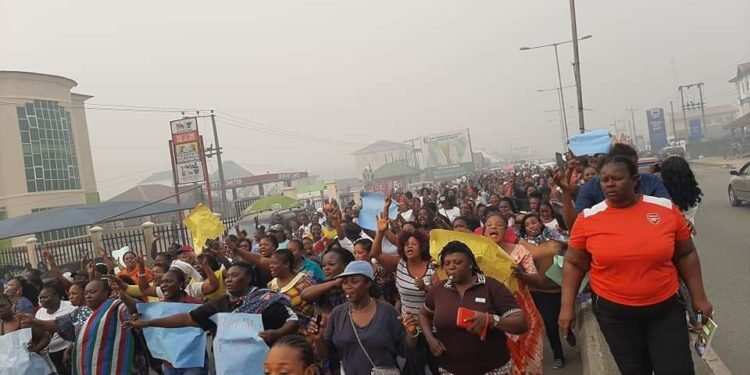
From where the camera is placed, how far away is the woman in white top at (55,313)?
5.71m

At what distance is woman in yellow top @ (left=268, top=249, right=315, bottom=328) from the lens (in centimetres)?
457

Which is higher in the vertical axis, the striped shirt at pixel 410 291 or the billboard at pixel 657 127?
the billboard at pixel 657 127

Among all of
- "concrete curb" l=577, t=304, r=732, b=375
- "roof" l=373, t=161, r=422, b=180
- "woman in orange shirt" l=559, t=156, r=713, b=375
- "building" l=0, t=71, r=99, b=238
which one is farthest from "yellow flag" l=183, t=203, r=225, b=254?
"roof" l=373, t=161, r=422, b=180

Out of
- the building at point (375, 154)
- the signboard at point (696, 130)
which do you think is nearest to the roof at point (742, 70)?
the signboard at point (696, 130)

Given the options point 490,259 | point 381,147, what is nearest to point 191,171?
point 490,259

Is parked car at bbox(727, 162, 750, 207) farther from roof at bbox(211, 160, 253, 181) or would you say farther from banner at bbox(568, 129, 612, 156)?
roof at bbox(211, 160, 253, 181)

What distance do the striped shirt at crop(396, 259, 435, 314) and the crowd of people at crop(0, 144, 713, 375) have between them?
0.03 ft

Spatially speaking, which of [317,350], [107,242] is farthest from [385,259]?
[107,242]

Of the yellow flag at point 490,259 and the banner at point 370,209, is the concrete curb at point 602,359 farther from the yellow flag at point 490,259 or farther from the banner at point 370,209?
the banner at point 370,209

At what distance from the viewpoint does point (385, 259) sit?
5340mm

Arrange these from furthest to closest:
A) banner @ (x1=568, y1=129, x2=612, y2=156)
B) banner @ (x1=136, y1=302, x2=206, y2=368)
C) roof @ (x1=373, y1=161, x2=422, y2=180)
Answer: roof @ (x1=373, y1=161, x2=422, y2=180), banner @ (x1=568, y1=129, x2=612, y2=156), banner @ (x1=136, y1=302, x2=206, y2=368)

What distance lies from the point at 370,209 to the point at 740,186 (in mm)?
12741

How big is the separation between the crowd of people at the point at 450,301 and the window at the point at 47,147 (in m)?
38.0

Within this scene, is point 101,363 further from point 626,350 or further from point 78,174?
point 78,174
